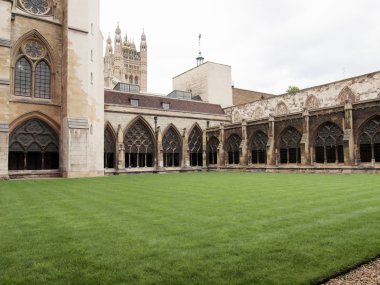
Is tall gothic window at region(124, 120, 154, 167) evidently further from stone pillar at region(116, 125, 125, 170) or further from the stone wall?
the stone wall

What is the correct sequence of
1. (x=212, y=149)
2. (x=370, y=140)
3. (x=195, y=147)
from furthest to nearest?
(x=195, y=147) < (x=212, y=149) < (x=370, y=140)

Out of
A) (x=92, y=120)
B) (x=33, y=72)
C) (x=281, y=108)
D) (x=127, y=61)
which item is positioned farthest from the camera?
(x=127, y=61)

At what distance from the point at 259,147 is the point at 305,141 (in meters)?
5.57

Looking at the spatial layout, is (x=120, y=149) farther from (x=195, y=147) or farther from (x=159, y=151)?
(x=195, y=147)

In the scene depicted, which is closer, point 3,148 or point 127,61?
point 3,148

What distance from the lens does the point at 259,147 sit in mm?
28969

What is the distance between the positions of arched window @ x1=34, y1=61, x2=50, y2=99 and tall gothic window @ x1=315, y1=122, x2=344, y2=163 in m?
22.0

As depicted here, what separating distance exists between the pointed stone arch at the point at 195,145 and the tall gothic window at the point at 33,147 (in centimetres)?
1563

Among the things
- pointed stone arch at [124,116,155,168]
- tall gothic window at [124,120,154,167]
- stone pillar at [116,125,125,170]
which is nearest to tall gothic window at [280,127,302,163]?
pointed stone arch at [124,116,155,168]

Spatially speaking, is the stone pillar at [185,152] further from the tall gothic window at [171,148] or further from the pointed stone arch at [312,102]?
the pointed stone arch at [312,102]

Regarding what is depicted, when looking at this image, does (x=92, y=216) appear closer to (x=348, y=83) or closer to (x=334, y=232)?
(x=334, y=232)

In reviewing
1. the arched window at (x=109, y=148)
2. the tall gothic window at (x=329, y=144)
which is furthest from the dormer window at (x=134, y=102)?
the tall gothic window at (x=329, y=144)

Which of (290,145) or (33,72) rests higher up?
(33,72)

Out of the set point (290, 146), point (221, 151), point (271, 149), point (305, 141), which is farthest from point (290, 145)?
point (221, 151)
